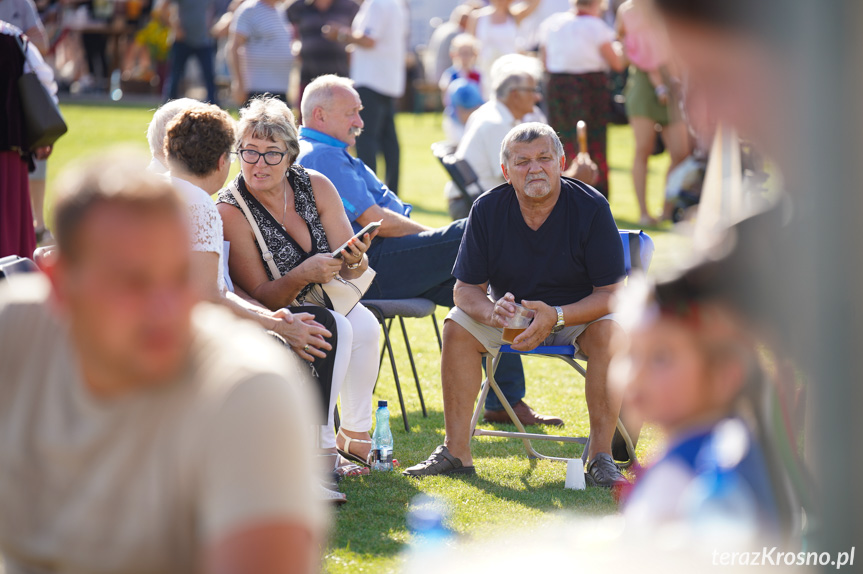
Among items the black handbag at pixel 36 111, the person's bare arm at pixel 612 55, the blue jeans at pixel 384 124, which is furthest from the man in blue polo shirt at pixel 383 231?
the person's bare arm at pixel 612 55

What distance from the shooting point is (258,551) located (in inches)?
57.0

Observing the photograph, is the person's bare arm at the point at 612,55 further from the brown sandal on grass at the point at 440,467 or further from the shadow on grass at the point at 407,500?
the brown sandal on grass at the point at 440,467

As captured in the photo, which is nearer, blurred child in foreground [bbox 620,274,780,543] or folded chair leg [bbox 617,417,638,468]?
blurred child in foreground [bbox 620,274,780,543]

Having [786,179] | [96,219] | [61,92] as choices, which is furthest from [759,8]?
[61,92]

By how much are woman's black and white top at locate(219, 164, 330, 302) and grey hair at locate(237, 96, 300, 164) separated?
145 mm

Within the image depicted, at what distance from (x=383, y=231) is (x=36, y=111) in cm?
226

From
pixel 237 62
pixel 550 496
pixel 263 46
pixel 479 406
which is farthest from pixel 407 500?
pixel 237 62

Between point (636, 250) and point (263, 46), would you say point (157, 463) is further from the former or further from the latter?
point (263, 46)

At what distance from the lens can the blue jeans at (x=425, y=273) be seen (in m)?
5.24

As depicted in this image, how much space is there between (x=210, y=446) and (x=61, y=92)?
63.4ft

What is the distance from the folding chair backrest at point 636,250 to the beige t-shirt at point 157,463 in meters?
3.17

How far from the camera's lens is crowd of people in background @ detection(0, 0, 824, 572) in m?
1.51

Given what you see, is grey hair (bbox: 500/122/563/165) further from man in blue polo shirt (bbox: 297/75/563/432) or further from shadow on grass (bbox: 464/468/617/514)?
shadow on grass (bbox: 464/468/617/514)

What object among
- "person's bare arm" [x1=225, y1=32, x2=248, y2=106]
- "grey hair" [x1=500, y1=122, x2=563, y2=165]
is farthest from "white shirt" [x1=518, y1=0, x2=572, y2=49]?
"grey hair" [x1=500, y1=122, x2=563, y2=165]
